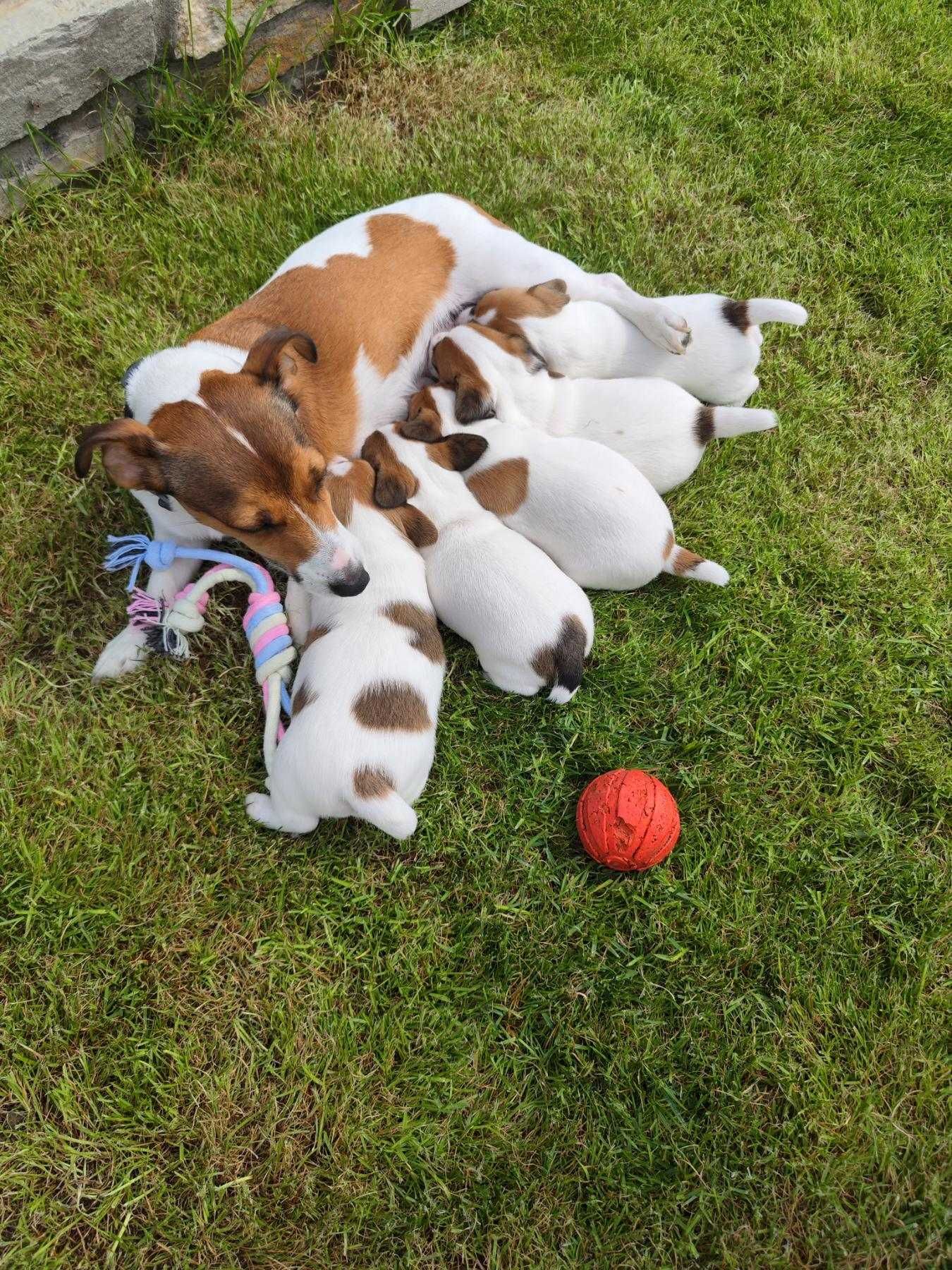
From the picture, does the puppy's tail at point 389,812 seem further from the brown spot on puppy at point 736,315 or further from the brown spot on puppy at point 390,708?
the brown spot on puppy at point 736,315

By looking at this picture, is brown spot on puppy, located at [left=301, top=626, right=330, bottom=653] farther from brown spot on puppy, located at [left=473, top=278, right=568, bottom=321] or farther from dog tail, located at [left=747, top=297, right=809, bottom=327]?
dog tail, located at [left=747, top=297, right=809, bottom=327]

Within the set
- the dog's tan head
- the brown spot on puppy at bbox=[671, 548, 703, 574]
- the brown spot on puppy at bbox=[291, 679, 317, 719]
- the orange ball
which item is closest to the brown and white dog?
the dog's tan head

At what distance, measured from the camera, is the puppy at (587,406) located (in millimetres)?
3775

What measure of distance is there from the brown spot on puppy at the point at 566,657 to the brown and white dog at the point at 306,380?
0.75 m

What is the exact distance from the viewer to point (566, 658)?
3.30 m

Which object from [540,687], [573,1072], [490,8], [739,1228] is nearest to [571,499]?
[540,687]

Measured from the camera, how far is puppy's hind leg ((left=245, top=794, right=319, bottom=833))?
10.6ft

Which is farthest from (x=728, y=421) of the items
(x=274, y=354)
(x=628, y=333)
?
(x=274, y=354)

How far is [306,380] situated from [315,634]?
43.1 inches

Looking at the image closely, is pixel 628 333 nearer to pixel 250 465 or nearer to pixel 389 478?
pixel 389 478

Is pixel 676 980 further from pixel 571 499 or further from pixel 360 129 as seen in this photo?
pixel 360 129

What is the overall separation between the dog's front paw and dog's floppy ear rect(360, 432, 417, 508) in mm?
1150

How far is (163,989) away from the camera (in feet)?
10.2

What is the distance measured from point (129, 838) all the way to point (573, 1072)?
1.83 metres
